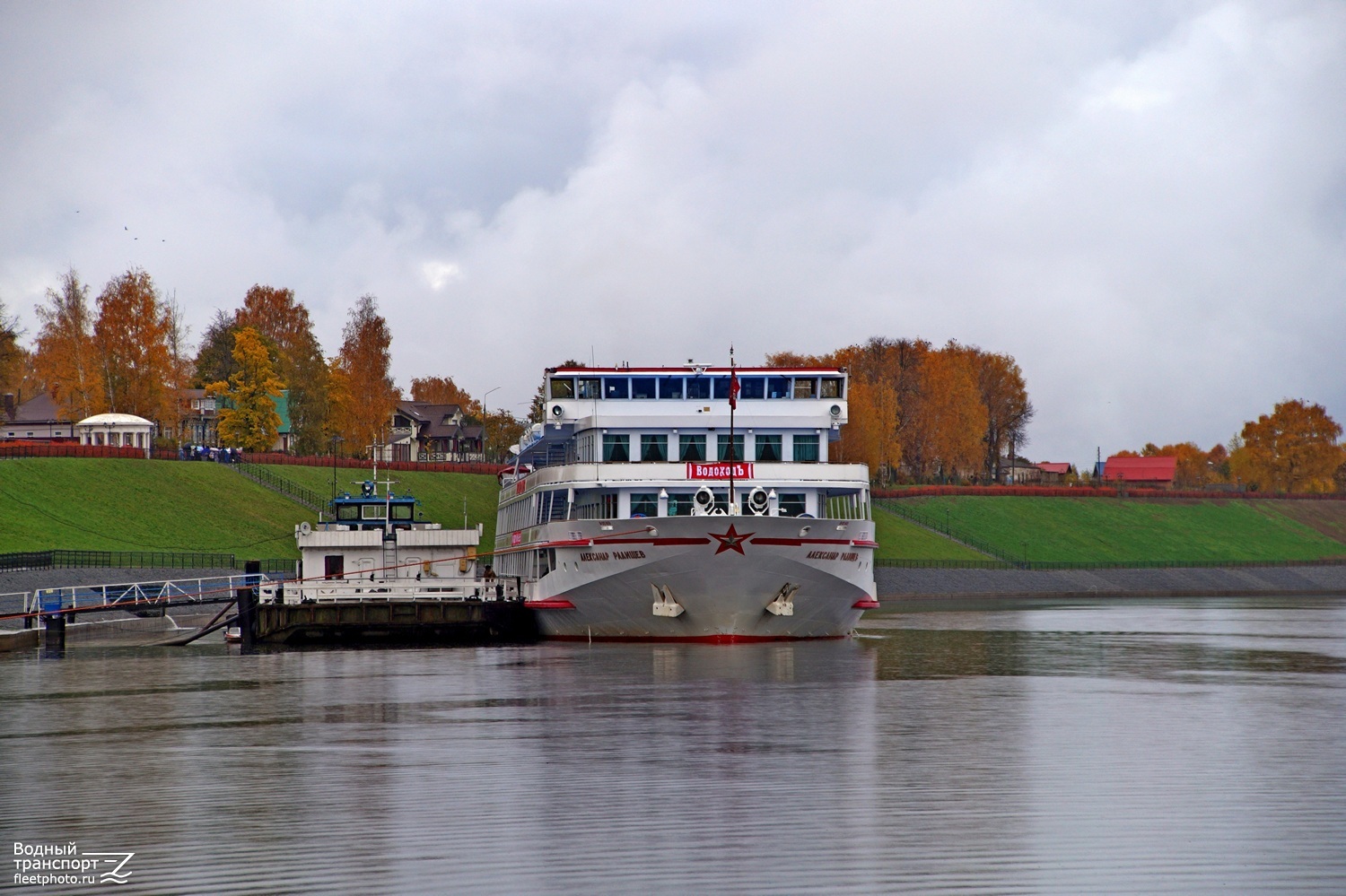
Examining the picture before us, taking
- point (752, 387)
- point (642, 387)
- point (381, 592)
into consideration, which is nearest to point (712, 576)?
point (752, 387)

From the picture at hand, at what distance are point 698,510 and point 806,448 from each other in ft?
23.5

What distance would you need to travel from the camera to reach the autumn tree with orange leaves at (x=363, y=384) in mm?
129500

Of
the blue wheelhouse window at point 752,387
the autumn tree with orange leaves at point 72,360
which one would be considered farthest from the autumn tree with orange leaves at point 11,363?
the blue wheelhouse window at point 752,387

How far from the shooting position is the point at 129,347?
373 ft

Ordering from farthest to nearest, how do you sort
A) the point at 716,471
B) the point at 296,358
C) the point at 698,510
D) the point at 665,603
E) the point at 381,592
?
the point at 296,358
the point at 381,592
the point at 716,471
the point at 665,603
the point at 698,510

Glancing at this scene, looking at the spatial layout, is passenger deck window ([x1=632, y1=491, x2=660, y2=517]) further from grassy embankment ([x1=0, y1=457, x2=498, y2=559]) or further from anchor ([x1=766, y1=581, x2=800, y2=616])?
grassy embankment ([x1=0, y1=457, x2=498, y2=559])

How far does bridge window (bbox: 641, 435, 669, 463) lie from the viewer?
50938 mm

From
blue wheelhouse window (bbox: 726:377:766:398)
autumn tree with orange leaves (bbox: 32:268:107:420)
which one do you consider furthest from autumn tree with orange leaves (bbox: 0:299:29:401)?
blue wheelhouse window (bbox: 726:377:766:398)

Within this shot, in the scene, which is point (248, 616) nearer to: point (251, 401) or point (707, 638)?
point (707, 638)

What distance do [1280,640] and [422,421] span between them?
466 feet

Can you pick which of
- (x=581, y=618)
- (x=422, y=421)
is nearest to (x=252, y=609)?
(x=581, y=618)

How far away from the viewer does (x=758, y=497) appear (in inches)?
1785

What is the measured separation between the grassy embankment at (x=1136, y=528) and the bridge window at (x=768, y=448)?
2597 inches

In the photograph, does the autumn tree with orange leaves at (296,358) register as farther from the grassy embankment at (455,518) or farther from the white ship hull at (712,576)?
the white ship hull at (712,576)
